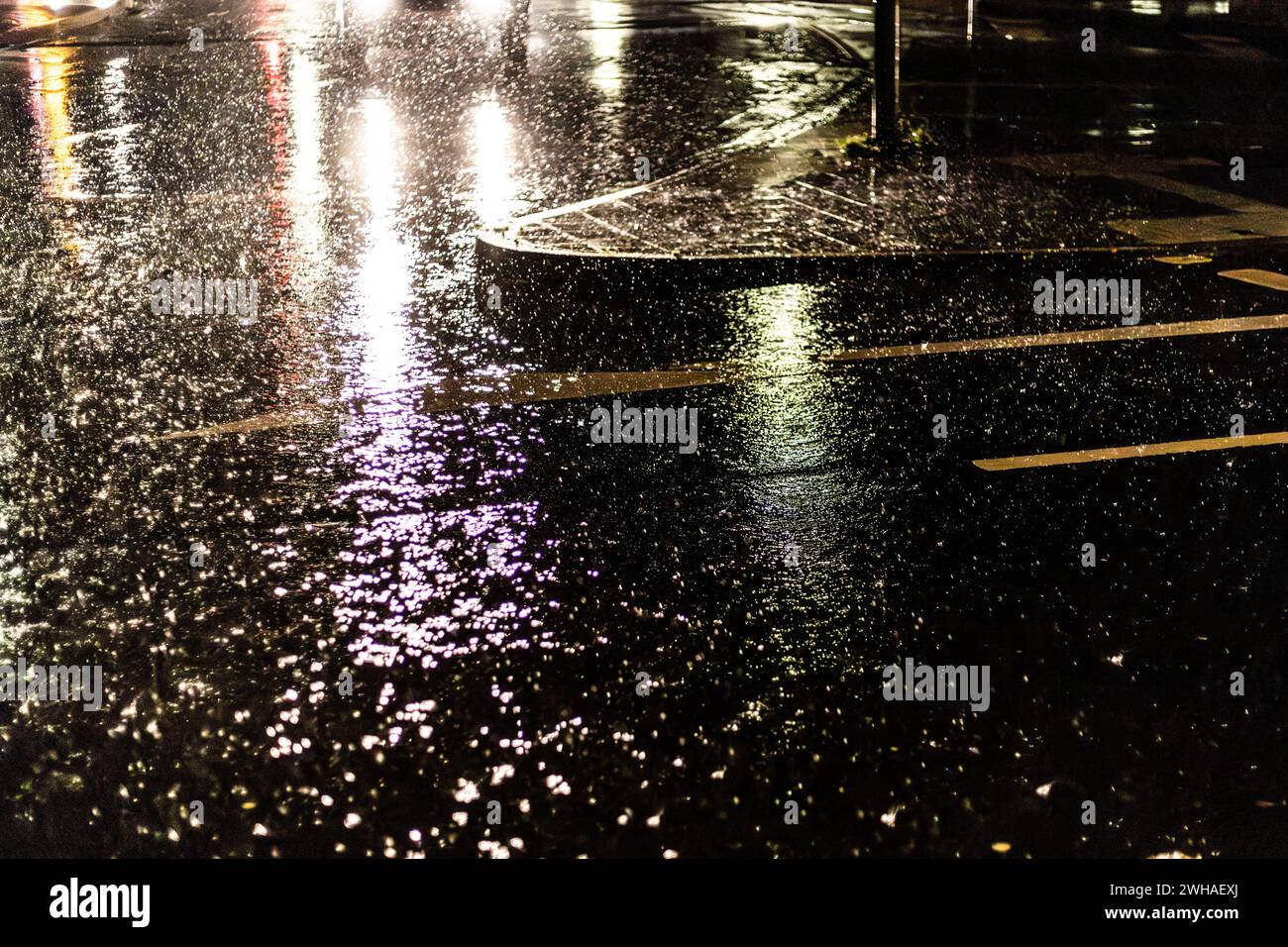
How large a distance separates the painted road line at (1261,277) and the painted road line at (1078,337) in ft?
2.31

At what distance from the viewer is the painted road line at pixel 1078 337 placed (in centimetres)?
764

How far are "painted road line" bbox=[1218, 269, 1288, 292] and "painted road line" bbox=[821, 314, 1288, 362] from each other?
705 mm

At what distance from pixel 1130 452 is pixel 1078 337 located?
1.76 metres

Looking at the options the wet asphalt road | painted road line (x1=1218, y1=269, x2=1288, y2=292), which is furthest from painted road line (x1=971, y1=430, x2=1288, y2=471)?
painted road line (x1=1218, y1=269, x2=1288, y2=292)

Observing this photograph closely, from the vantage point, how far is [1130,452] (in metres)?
6.38

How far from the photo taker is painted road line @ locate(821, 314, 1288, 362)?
7.64 m

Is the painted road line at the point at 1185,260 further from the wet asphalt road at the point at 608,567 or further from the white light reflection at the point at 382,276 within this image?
the white light reflection at the point at 382,276

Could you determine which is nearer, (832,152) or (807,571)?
(807,571)

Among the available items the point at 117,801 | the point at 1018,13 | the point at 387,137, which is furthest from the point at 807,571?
the point at 1018,13

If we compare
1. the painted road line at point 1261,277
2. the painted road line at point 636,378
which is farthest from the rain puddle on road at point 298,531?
the painted road line at point 1261,277
